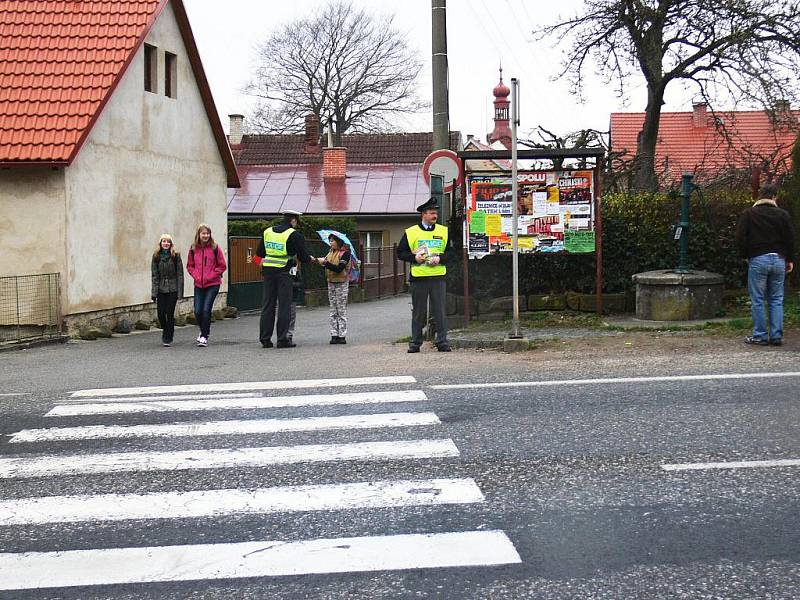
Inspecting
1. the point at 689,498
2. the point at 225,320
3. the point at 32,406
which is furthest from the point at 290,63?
the point at 689,498

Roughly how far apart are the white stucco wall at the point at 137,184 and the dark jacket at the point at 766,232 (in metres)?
11.7

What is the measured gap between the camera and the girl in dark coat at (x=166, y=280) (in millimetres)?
15539

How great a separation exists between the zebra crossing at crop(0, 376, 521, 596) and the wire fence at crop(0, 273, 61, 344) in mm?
8361

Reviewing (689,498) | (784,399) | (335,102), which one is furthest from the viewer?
(335,102)

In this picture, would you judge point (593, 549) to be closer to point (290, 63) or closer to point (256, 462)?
point (256, 462)

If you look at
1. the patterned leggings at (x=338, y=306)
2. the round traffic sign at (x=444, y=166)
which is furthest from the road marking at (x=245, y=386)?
the round traffic sign at (x=444, y=166)

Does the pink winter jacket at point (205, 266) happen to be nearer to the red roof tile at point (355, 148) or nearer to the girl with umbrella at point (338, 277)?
the girl with umbrella at point (338, 277)

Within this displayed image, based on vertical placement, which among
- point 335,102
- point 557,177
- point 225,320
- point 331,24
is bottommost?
point 225,320

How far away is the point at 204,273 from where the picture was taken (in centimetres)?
1524

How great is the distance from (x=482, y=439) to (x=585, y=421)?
2.99 feet

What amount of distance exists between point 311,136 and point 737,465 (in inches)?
1841

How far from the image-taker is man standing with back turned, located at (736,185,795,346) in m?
11.3

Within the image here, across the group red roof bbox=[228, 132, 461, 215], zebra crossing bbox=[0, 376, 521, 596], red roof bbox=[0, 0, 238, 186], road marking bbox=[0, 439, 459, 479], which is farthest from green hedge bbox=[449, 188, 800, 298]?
red roof bbox=[228, 132, 461, 215]

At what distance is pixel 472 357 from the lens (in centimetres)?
1161
